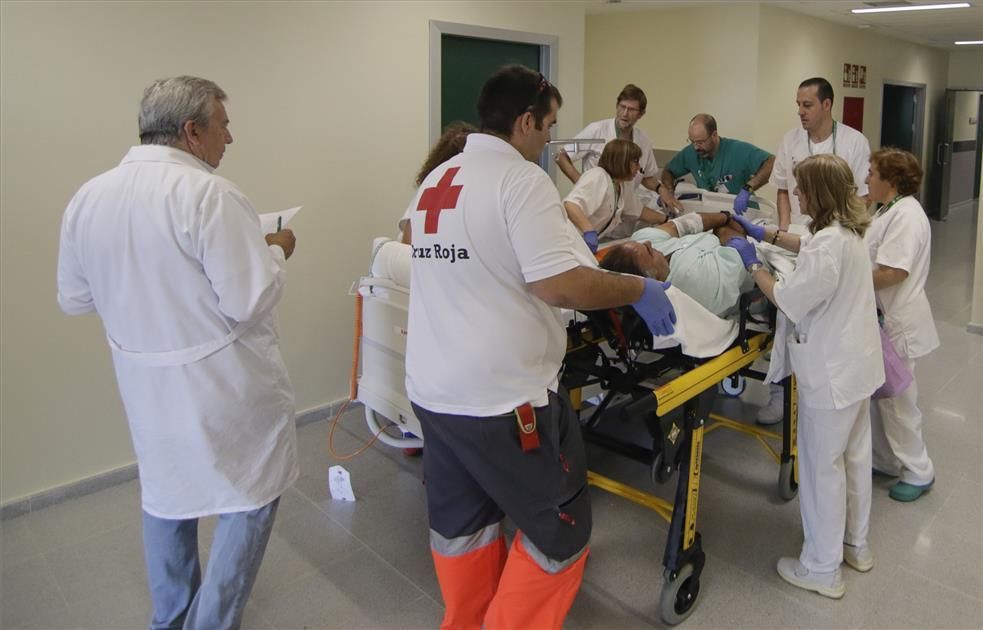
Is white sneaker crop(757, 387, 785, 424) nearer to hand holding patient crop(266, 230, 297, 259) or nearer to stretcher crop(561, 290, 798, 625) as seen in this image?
stretcher crop(561, 290, 798, 625)

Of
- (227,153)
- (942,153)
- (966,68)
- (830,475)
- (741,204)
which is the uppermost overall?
(966,68)

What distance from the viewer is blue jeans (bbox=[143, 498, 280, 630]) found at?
184 cm

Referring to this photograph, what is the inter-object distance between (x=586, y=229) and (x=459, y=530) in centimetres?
174

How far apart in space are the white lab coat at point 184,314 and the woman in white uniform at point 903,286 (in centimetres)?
221

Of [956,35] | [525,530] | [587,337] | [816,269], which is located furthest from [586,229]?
[956,35]

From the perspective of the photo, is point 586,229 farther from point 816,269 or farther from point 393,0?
point 393,0

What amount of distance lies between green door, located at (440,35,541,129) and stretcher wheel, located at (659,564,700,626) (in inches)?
107

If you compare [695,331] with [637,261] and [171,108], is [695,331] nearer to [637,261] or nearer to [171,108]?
[637,261]

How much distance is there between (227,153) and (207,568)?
193cm

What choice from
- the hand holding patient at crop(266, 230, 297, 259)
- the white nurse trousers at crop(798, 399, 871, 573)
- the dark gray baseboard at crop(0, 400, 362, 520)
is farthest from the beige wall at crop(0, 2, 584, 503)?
the white nurse trousers at crop(798, 399, 871, 573)

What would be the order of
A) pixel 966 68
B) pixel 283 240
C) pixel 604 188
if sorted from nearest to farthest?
pixel 283 240 < pixel 604 188 < pixel 966 68

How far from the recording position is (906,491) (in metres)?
2.84

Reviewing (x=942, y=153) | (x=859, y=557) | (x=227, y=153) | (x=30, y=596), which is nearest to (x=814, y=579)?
(x=859, y=557)

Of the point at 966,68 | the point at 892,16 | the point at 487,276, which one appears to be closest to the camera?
the point at 487,276
